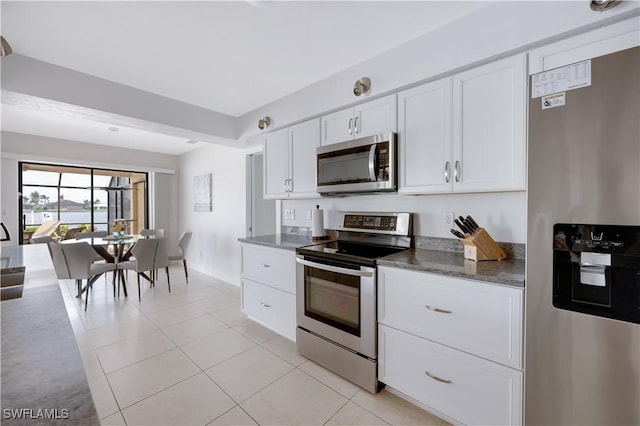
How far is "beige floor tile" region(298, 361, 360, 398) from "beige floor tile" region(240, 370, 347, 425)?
1.7 inches

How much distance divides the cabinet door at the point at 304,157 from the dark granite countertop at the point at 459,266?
3.76 ft

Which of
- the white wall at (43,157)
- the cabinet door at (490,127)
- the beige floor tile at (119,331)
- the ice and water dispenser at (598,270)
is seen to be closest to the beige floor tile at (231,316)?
the beige floor tile at (119,331)

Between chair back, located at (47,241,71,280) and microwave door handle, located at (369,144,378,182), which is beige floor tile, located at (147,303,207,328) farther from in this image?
microwave door handle, located at (369,144,378,182)

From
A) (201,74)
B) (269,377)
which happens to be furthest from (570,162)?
(201,74)


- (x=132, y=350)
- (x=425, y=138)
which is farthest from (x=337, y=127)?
(x=132, y=350)

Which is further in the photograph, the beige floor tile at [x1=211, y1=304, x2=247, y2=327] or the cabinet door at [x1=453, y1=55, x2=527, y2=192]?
the beige floor tile at [x1=211, y1=304, x2=247, y2=327]

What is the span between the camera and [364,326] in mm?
1851

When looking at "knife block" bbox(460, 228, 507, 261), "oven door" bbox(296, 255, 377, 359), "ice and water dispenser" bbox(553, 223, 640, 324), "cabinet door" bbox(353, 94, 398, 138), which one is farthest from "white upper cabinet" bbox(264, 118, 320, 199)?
"ice and water dispenser" bbox(553, 223, 640, 324)

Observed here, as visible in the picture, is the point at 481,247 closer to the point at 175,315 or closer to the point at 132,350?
the point at 132,350

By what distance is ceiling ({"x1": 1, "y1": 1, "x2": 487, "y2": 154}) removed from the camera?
5.47 feet

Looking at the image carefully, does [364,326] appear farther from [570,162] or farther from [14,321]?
[14,321]

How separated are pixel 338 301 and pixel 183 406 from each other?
3.96 ft

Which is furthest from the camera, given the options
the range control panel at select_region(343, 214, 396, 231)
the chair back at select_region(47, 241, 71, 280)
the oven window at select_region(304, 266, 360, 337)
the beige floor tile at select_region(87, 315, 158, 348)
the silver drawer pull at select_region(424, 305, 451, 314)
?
the chair back at select_region(47, 241, 71, 280)

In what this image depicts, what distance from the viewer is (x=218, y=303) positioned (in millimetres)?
3613
